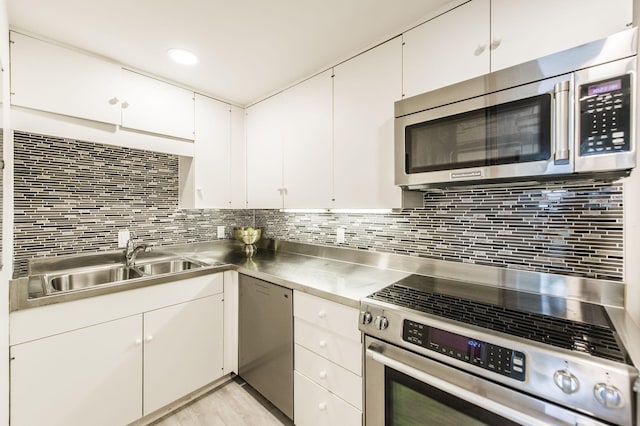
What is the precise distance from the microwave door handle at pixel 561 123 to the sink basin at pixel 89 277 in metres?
2.34

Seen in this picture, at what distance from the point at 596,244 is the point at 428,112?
93 cm

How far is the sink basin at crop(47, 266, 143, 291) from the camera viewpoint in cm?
175

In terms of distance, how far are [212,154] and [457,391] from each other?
2280 mm

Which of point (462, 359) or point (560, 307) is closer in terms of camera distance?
point (462, 359)

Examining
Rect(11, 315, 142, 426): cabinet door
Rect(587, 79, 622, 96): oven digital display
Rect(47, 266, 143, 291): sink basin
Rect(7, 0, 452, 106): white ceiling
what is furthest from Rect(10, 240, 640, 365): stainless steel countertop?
Rect(7, 0, 452, 106): white ceiling

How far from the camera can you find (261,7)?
4.42ft

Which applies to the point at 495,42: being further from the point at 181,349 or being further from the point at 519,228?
the point at 181,349

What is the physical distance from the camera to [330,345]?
1.42 metres

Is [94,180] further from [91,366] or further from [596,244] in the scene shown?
[596,244]

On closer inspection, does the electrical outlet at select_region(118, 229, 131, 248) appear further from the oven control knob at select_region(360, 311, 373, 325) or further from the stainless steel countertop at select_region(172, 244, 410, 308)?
the oven control knob at select_region(360, 311, 373, 325)

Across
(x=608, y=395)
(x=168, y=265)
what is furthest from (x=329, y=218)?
(x=608, y=395)

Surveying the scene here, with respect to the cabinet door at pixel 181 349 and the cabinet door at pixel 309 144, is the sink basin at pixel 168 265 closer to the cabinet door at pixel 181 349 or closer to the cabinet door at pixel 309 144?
the cabinet door at pixel 181 349

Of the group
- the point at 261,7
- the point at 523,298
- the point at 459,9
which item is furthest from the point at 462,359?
the point at 261,7

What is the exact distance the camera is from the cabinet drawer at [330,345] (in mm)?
1313
